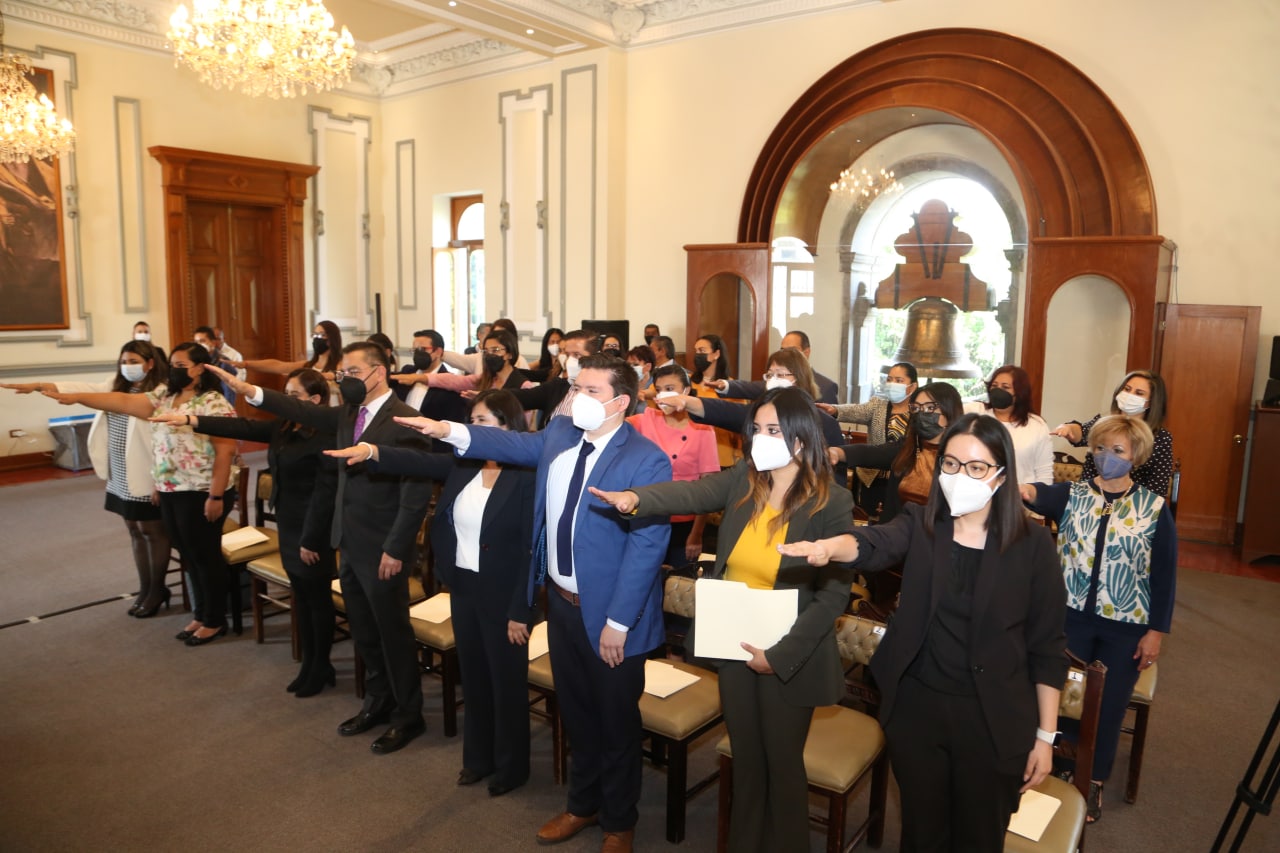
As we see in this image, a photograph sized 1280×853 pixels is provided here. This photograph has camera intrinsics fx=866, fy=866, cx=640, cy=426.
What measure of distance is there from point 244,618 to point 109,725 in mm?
1337

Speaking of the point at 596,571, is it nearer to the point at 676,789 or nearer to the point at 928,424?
the point at 676,789

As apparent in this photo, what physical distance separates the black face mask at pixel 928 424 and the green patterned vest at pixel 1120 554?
56cm

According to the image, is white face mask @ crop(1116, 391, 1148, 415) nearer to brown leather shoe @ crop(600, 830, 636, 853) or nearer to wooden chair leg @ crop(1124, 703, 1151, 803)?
wooden chair leg @ crop(1124, 703, 1151, 803)

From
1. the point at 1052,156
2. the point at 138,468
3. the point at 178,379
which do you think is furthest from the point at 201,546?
the point at 1052,156

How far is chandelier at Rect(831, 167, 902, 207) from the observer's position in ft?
24.1

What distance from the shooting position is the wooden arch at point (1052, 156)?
19.5 ft

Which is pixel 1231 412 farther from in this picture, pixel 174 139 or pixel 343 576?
pixel 174 139

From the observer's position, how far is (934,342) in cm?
719

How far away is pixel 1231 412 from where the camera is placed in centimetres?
610

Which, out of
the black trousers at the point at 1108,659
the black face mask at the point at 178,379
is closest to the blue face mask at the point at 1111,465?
the black trousers at the point at 1108,659

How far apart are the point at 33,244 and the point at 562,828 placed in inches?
336

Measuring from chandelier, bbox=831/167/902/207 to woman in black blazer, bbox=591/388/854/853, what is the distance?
5.58 meters

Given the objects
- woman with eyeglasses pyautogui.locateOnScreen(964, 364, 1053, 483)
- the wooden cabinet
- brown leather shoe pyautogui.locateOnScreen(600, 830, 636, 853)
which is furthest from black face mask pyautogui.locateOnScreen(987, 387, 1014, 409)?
the wooden cabinet

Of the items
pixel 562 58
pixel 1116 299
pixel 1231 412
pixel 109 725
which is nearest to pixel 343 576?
pixel 109 725
